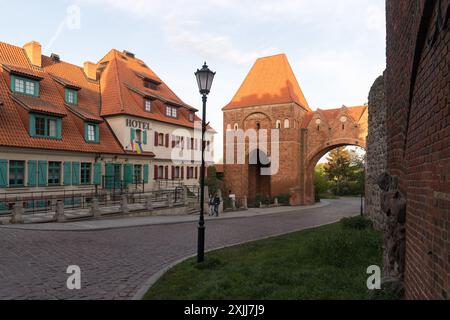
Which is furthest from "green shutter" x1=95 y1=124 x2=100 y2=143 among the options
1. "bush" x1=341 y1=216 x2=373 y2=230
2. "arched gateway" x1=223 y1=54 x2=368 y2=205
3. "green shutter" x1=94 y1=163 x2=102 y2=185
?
"bush" x1=341 y1=216 x2=373 y2=230

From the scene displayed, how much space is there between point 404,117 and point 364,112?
29010mm

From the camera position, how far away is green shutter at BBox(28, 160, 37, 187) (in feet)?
63.0

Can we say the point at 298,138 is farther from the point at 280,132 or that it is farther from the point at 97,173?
the point at 97,173

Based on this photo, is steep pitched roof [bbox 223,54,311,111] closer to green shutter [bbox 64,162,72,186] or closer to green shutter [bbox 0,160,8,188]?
green shutter [bbox 64,162,72,186]

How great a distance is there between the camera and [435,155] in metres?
3.18

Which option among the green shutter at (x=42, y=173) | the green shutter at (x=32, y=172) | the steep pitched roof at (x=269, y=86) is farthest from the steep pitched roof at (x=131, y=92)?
the green shutter at (x=32, y=172)

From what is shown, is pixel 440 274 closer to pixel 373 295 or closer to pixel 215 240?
pixel 373 295

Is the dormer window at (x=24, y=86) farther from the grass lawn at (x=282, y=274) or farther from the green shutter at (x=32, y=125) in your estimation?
the grass lawn at (x=282, y=274)

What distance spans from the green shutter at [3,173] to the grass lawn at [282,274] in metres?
14.8

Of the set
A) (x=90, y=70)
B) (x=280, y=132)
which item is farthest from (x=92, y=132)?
(x=280, y=132)

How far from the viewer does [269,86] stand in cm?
3719

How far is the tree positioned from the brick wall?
4176 centimetres

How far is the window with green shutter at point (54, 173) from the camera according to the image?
807 inches
